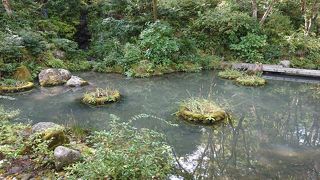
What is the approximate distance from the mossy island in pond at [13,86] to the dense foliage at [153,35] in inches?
37.6

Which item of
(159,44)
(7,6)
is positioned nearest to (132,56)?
(159,44)

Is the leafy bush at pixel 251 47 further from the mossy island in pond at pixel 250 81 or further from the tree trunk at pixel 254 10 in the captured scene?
the mossy island in pond at pixel 250 81

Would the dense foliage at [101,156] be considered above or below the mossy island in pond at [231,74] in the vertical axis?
above

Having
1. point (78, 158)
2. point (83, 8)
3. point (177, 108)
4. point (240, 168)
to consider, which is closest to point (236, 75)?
point (177, 108)

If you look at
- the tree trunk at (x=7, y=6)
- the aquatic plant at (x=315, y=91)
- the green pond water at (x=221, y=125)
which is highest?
the tree trunk at (x=7, y=6)

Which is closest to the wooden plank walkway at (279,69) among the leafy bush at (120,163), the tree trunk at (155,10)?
the tree trunk at (155,10)

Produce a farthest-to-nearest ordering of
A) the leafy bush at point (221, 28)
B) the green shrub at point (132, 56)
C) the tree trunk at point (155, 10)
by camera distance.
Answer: the leafy bush at point (221, 28) → the tree trunk at point (155, 10) → the green shrub at point (132, 56)

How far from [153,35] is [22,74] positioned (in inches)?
231

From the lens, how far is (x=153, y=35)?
49.0 feet

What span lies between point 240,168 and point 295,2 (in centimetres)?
1541

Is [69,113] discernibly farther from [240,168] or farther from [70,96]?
[240,168]

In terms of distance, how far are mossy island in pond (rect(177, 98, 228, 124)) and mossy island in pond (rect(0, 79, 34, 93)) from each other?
5.88m

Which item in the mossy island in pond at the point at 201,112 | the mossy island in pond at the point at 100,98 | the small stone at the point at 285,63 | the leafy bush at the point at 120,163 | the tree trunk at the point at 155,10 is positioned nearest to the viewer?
the leafy bush at the point at 120,163

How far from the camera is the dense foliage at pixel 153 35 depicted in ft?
46.8
